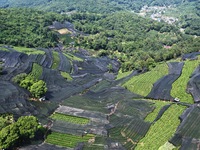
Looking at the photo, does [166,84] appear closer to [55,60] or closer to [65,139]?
[65,139]

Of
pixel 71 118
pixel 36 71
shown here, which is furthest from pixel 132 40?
pixel 71 118

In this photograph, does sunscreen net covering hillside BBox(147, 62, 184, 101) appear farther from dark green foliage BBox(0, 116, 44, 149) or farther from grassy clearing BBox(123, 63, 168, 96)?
dark green foliage BBox(0, 116, 44, 149)

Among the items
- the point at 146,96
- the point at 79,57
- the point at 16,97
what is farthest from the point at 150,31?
the point at 16,97

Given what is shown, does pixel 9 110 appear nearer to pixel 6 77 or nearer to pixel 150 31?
pixel 6 77

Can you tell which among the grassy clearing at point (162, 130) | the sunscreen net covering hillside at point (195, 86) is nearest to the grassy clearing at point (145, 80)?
the sunscreen net covering hillside at point (195, 86)

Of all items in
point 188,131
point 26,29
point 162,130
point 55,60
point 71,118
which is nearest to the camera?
point 188,131
